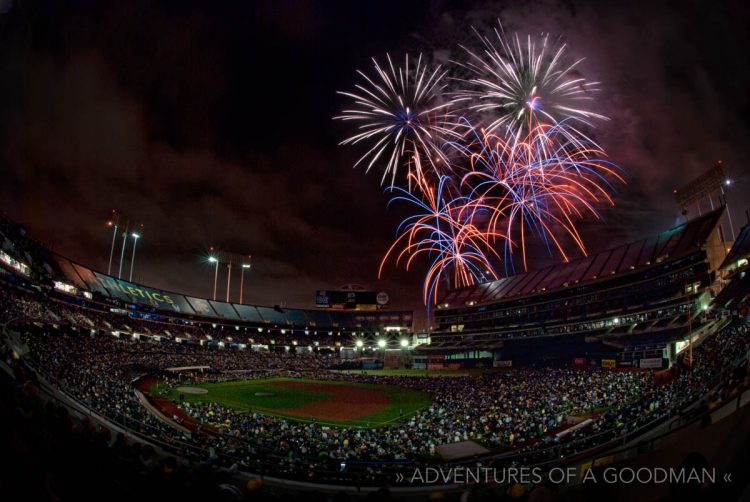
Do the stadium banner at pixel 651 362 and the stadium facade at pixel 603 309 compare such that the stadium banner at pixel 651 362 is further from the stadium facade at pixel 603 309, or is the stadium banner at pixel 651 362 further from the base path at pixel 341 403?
the base path at pixel 341 403

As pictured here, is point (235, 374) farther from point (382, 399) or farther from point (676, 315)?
point (676, 315)

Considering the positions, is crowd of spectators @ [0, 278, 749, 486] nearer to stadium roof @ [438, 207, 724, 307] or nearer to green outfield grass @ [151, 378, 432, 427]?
green outfield grass @ [151, 378, 432, 427]

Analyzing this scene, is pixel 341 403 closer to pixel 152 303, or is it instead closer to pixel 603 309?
pixel 603 309

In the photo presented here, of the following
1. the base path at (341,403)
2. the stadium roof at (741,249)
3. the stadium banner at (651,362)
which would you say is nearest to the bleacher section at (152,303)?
the base path at (341,403)

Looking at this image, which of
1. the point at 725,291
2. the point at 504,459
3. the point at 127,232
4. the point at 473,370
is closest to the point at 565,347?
the point at 473,370

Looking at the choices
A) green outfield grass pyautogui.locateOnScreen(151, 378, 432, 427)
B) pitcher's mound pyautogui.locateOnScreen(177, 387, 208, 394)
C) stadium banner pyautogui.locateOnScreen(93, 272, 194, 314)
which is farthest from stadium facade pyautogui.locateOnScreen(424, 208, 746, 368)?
stadium banner pyautogui.locateOnScreen(93, 272, 194, 314)

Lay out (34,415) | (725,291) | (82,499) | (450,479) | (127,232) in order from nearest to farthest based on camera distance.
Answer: (82,499), (34,415), (450,479), (725,291), (127,232)
